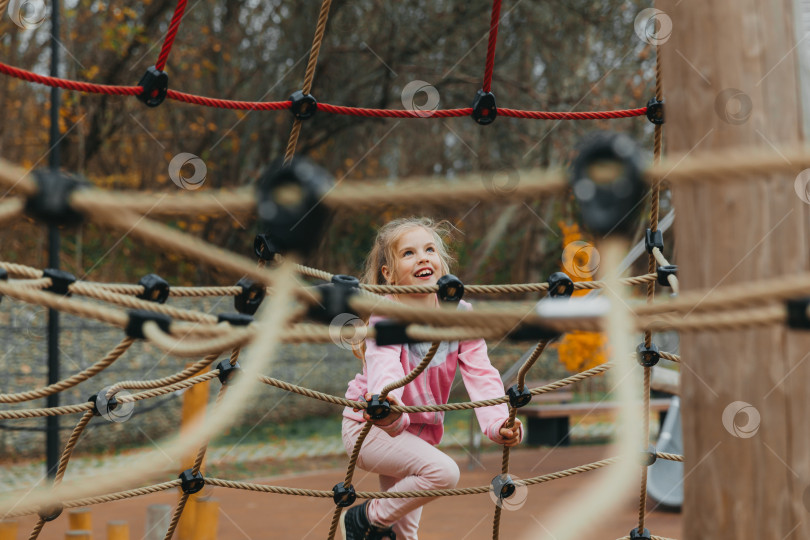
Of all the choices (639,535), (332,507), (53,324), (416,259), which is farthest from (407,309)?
(332,507)

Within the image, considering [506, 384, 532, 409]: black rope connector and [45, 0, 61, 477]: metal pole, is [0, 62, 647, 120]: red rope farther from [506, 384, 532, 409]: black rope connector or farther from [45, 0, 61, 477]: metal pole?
[45, 0, 61, 477]: metal pole

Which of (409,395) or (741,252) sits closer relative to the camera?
(741,252)

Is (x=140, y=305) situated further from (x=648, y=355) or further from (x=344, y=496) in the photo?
(x=648, y=355)

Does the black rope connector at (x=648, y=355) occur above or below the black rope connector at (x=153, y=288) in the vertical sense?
above

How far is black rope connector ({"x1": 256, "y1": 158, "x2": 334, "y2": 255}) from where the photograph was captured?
0.74 metres

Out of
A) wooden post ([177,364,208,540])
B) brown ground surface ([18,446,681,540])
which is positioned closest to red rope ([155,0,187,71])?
wooden post ([177,364,208,540])

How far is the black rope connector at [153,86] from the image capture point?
1.56 m

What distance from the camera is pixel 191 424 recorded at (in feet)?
10.1

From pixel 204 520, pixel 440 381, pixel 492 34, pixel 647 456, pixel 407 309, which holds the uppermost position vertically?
pixel 492 34

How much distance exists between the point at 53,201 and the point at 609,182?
1.56 ft

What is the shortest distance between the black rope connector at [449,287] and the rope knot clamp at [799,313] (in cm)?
56

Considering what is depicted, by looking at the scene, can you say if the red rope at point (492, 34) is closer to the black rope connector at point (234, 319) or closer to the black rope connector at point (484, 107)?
the black rope connector at point (484, 107)

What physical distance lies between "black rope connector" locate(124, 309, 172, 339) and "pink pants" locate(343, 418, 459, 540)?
89cm

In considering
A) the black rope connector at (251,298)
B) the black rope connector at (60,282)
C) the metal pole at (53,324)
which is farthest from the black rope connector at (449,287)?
the metal pole at (53,324)
